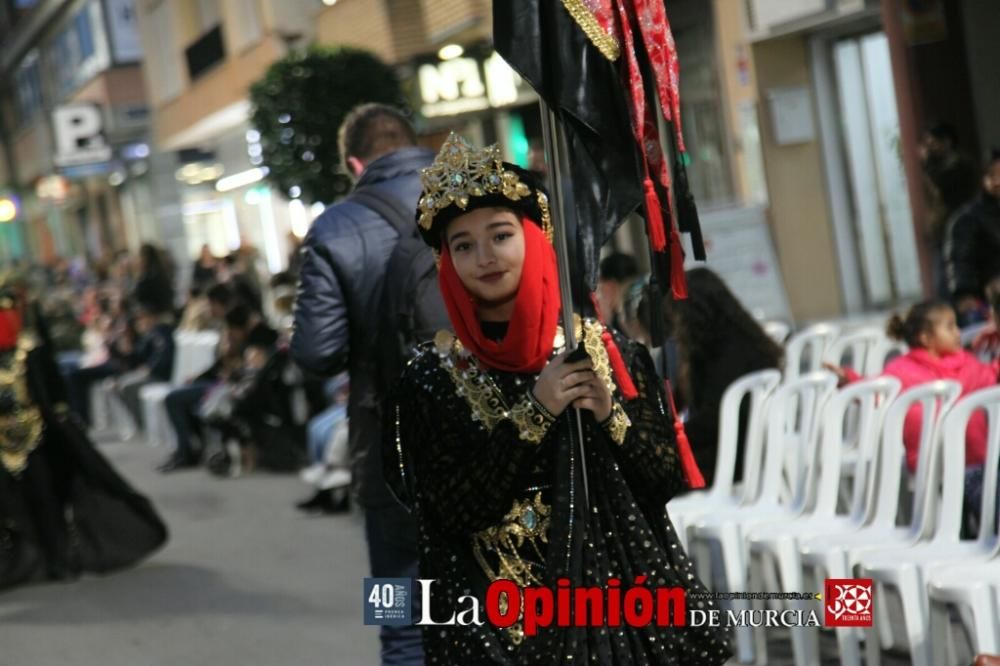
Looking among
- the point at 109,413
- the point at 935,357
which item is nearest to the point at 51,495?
the point at 935,357

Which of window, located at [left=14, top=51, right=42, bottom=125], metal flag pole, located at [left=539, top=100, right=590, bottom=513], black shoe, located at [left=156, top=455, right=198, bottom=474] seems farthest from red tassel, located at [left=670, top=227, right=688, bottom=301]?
window, located at [left=14, top=51, right=42, bottom=125]

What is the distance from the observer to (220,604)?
35.1 feet

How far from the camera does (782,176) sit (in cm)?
1705

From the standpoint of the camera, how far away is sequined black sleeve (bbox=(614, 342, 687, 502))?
13.5ft

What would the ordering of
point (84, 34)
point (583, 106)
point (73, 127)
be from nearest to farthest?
point (583, 106), point (73, 127), point (84, 34)

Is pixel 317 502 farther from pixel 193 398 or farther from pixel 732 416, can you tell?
pixel 732 416

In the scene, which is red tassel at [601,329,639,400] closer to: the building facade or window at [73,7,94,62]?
the building facade

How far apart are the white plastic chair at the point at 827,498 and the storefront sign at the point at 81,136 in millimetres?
24821

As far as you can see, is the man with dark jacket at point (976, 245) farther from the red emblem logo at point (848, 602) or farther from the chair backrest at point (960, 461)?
the red emblem logo at point (848, 602)

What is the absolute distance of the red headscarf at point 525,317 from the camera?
4117 millimetres

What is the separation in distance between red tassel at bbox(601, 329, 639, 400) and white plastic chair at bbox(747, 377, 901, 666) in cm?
307

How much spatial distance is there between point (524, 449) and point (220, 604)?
22.7ft

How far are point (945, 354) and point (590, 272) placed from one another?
4285mm

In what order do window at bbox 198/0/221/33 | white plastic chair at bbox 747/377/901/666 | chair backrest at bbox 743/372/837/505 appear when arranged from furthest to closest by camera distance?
window at bbox 198/0/221/33 → chair backrest at bbox 743/372/837/505 → white plastic chair at bbox 747/377/901/666
